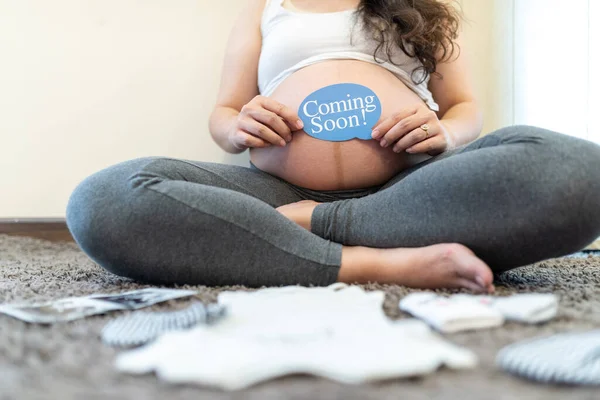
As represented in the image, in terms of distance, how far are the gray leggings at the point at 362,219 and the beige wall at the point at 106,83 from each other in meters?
0.67

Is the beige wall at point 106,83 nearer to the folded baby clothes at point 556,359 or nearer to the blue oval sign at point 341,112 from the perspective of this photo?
the blue oval sign at point 341,112

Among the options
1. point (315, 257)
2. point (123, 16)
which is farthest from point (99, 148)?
point (315, 257)

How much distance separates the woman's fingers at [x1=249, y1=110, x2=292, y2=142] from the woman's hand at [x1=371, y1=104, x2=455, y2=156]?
145 mm

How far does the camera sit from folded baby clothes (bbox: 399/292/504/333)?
1.68 ft

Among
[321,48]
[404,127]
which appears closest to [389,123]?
[404,127]

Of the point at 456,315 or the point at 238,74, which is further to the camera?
the point at 238,74

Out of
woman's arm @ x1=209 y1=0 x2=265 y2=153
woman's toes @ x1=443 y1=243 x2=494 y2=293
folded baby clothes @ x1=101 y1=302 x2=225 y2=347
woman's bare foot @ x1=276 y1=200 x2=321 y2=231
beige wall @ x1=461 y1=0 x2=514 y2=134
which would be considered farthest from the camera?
beige wall @ x1=461 y1=0 x2=514 y2=134

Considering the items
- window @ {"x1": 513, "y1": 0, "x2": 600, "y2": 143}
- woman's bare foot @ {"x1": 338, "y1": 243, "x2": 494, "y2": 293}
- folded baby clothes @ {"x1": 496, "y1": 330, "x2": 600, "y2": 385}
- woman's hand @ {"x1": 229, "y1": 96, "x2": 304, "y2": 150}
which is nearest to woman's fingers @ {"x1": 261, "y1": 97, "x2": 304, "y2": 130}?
woman's hand @ {"x1": 229, "y1": 96, "x2": 304, "y2": 150}

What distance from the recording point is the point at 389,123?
0.85 m

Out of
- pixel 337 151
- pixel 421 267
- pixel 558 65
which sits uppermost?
pixel 558 65

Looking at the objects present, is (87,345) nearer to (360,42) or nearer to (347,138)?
(347,138)

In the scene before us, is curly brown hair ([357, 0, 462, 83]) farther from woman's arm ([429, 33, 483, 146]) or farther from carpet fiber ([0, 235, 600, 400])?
carpet fiber ([0, 235, 600, 400])

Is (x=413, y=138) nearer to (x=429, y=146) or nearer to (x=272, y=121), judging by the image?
(x=429, y=146)

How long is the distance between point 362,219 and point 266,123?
23 cm
